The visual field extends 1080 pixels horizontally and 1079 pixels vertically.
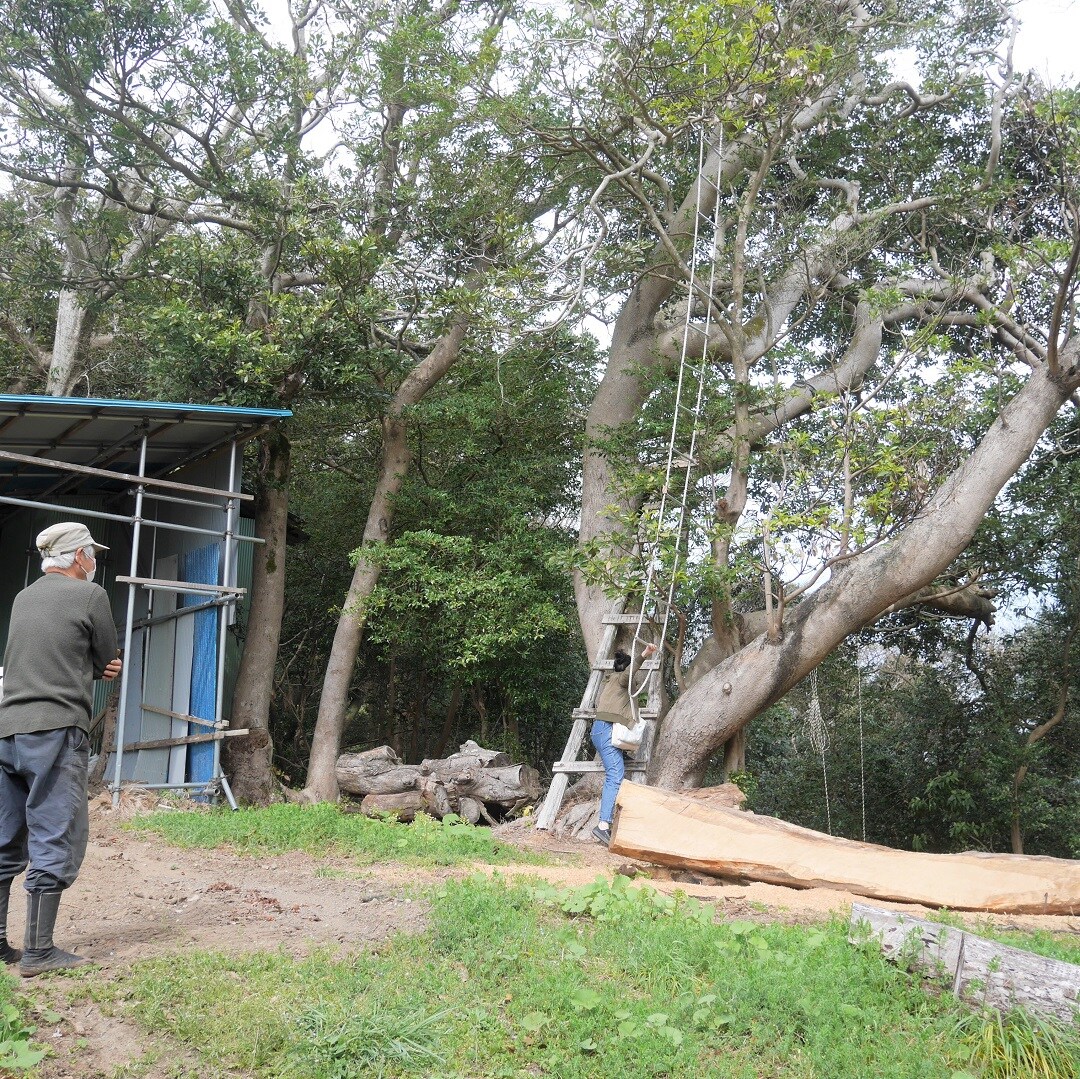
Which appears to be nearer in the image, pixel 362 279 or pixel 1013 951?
pixel 1013 951

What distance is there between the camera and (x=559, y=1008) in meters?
3.86

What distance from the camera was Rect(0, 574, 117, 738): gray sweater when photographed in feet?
13.4

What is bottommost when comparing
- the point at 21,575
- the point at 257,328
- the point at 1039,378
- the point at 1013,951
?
the point at 1013,951

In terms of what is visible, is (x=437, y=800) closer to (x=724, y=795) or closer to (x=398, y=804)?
(x=398, y=804)

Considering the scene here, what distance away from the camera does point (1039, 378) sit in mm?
9258

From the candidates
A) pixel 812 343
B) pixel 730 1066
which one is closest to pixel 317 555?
pixel 812 343

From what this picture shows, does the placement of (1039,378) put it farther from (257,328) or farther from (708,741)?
(257,328)

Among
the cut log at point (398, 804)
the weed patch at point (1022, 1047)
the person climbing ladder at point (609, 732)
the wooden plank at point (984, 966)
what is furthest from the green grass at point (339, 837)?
the weed patch at point (1022, 1047)

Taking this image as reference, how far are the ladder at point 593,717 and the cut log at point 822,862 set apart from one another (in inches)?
78.4

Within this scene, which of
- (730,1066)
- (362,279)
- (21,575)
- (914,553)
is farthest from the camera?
(21,575)

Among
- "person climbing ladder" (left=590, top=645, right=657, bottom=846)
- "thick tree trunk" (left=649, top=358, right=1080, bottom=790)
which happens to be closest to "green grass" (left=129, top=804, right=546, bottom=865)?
"person climbing ladder" (left=590, top=645, right=657, bottom=846)

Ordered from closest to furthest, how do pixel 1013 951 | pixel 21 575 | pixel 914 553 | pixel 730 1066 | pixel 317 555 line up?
pixel 730 1066, pixel 1013 951, pixel 914 553, pixel 21 575, pixel 317 555

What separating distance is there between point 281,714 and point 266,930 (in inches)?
503

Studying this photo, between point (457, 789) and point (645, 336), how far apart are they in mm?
5923
